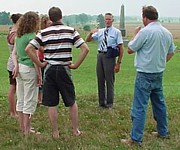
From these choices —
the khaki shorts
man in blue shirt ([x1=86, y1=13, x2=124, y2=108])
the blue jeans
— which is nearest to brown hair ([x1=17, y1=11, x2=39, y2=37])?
the khaki shorts

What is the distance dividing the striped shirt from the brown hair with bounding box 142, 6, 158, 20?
0.96m

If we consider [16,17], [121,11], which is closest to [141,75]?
[16,17]

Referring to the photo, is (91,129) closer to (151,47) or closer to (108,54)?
(151,47)

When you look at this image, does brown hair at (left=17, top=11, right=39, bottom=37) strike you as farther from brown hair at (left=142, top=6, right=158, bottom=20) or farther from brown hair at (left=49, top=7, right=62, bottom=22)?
brown hair at (left=142, top=6, right=158, bottom=20)

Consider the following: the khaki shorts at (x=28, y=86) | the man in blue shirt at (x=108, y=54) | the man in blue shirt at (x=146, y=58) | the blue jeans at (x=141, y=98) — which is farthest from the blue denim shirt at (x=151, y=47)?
the man in blue shirt at (x=108, y=54)

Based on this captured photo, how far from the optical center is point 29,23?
6191mm

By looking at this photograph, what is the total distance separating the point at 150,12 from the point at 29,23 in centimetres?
169

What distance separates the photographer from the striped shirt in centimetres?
593

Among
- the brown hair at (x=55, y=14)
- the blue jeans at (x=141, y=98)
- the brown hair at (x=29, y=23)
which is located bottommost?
the blue jeans at (x=141, y=98)

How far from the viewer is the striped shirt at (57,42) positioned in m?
5.93

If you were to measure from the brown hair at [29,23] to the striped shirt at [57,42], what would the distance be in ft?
0.91

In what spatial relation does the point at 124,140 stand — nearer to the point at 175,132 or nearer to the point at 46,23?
the point at 175,132

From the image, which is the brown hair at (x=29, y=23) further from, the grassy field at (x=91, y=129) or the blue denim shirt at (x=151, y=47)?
the grassy field at (x=91, y=129)

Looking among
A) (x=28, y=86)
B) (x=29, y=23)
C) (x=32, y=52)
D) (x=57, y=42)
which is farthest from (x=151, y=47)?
(x=28, y=86)
